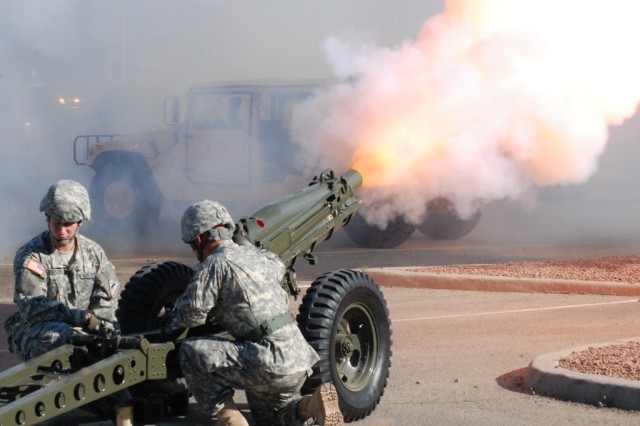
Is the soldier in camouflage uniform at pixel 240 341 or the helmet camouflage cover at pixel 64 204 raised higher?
the helmet camouflage cover at pixel 64 204

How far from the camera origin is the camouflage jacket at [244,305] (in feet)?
18.9

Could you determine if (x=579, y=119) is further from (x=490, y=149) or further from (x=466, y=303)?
(x=466, y=303)

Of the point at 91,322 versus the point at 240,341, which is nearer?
the point at 240,341

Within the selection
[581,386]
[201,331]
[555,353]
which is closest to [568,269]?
[555,353]

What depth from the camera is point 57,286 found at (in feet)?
21.7

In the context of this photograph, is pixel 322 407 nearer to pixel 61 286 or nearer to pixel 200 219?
pixel 200 219

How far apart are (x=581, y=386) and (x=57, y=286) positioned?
3.07m

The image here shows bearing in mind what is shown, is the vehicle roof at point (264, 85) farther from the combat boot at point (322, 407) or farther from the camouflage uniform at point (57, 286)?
the combat boot at point (322, 407)

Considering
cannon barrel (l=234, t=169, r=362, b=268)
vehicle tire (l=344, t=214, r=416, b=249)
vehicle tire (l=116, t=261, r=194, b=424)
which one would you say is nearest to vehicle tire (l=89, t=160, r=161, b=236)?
vehicle tire (l=344, t=214, r=416, b=249)

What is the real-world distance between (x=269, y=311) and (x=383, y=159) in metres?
5.97

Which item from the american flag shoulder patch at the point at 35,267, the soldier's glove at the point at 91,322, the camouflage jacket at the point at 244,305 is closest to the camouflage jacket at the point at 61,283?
the american flag shoulder patch at the point at 35,267

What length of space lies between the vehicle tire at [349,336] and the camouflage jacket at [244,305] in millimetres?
638

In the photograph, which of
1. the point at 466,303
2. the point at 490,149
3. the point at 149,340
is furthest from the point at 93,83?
the point at 149,340

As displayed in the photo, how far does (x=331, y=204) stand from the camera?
834cm
